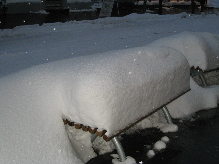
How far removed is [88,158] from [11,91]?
3.15 ft

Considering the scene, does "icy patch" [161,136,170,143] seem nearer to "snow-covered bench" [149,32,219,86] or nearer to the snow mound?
the snow mound

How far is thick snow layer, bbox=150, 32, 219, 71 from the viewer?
3295 mm

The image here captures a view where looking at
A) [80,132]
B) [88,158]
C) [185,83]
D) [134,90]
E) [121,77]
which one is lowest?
[88,158]

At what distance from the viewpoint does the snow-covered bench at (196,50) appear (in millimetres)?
3290

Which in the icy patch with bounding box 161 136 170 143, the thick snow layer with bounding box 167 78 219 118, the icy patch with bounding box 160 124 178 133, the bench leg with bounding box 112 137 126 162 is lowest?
the icy patch with bounding box 161 136 170 143

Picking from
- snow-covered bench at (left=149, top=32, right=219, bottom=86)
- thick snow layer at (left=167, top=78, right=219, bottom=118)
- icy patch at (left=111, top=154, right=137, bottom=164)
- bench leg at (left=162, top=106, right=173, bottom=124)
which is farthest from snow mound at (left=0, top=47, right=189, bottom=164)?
snow-covered bench at (left=149, top=32, right=219, bottom=86)

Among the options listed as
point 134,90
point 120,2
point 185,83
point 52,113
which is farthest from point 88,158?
point 120,2

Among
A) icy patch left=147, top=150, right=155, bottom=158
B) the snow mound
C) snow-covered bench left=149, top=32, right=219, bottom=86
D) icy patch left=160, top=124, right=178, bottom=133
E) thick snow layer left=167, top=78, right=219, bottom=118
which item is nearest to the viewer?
the snow mound

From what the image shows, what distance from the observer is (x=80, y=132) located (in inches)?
90.4

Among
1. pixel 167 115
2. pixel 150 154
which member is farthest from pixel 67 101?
pixel 167 115

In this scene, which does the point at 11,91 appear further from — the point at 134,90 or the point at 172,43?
the point at 172,43

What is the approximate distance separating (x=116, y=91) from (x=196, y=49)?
2100 mm

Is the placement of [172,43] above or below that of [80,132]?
above

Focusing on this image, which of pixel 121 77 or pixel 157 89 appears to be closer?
pixel 121 77
